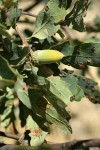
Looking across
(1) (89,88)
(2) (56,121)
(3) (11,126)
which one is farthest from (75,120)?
(2) (56,121)

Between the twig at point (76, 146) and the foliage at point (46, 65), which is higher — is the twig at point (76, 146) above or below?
below

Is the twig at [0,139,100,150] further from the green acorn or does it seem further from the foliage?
the green acorn

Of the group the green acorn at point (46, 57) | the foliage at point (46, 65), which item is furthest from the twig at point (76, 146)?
the green acorn at point (46, 57)

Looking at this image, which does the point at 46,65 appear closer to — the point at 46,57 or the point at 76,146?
the point at 46,57

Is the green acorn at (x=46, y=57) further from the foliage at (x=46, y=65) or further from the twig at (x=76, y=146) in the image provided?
the twig at (x=76, y=146)

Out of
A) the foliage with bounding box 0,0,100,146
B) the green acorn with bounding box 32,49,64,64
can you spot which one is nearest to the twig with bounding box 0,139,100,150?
the foliage with bounding box 0,0,100,146

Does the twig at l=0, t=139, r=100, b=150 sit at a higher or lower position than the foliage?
lower
